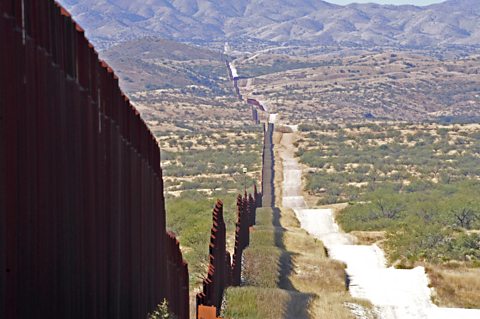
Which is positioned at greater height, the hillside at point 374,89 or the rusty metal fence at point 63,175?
the hillside at point 374,89

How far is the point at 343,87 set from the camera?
478 feet

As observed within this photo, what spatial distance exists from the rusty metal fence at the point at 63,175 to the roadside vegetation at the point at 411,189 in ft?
36.9

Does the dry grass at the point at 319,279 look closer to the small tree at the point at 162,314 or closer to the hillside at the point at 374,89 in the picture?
the small tree at the point at 162,314

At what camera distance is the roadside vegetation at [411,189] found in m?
21.8

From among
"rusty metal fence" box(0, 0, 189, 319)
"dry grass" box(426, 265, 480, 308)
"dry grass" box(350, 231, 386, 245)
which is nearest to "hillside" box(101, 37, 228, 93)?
"dry grass" box(350, 231, 386, 245)

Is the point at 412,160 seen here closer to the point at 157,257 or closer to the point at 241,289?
the point at 241,289

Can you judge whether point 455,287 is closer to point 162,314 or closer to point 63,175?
point 162,314

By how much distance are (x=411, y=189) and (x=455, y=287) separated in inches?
1205

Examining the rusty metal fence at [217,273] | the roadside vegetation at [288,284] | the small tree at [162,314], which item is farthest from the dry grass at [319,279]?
the small tree at [162,314]

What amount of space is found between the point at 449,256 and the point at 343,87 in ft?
411

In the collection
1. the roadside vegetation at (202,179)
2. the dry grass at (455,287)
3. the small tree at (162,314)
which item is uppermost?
the roadside vegetation at (202,179)

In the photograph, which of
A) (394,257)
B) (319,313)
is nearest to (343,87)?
(394,257)

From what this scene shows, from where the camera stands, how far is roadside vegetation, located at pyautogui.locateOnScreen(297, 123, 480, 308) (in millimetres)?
21812

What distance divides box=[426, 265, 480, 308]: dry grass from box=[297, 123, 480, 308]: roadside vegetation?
0.07 feet
